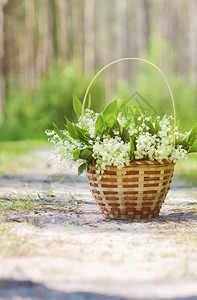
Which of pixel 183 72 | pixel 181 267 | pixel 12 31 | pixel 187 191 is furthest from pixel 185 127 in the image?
pixel 12 31

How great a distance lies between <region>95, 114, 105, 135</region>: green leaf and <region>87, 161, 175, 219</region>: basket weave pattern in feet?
0.91

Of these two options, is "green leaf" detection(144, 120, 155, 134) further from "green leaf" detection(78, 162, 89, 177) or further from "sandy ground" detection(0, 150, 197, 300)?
"sandy ground" detection(0, 150, 197, 300)

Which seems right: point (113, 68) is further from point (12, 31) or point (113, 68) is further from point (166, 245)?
point (166, 245)

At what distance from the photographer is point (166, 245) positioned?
9.18 feet

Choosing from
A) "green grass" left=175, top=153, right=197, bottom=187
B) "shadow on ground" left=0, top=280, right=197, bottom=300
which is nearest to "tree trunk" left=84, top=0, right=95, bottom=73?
"green grass" left=175, top=153, right=197, bottom=187

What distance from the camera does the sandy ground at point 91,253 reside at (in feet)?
6.81

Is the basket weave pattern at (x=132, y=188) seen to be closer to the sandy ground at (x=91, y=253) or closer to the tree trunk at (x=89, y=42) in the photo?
the sandy ground at (x=91, y=253)

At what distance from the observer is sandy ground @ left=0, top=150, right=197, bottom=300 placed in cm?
208

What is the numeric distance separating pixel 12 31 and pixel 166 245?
29809 millimetres

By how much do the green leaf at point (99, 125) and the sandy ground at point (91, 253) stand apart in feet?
2.31

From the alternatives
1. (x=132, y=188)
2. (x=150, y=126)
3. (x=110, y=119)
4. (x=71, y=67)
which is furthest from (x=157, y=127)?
(x=71, y=67)

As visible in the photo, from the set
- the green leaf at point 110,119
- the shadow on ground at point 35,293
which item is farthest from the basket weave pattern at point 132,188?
the shadow on ground at point 35,293

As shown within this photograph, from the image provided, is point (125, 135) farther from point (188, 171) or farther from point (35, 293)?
point (188, 171)

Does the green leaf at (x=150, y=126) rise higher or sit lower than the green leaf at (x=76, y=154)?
higher
